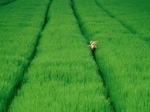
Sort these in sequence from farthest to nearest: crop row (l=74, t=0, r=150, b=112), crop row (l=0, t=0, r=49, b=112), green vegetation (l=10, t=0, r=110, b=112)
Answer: crop row (l=0, t=0, r=49, b=112) → crop row (l=74, t=0, r=150, b=112) → green vegetation (l=10, t=0, r=110, b=112)

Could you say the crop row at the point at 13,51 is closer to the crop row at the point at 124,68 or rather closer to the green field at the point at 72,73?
the green field at the point at 72,73

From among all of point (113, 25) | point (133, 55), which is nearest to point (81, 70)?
point (133, 55)

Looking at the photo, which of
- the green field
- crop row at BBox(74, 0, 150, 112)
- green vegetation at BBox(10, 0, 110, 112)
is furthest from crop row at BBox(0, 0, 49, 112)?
crop row at BBox(74, 0, 150, 112)

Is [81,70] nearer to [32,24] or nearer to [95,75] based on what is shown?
[95,75]

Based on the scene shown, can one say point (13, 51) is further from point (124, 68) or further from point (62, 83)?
point (124, 68)

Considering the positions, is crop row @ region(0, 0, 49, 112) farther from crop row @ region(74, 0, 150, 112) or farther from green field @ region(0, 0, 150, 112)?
crop row @ region(74, 0, 150, 112)

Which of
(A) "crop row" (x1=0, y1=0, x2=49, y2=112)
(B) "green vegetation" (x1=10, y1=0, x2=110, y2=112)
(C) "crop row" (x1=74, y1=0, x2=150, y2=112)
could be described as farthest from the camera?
(A) "crop row" (x1=0, y1=0, x2=49, y2=112)
